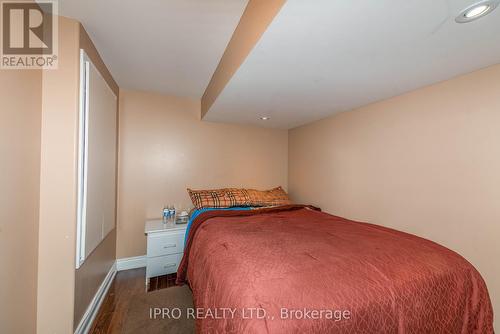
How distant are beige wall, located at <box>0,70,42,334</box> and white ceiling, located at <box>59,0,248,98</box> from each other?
51 centimetres

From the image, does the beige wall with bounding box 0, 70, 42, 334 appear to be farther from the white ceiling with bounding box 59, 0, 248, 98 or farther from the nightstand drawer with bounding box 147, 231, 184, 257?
the nightstand drawer with bounding box 147, 231, 184, 257

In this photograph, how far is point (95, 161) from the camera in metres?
1.60

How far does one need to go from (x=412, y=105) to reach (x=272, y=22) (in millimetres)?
1586

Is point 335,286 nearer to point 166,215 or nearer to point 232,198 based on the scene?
point 232,198

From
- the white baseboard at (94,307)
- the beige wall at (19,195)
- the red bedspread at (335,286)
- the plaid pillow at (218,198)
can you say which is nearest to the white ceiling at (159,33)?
the beige wall at (19,195)

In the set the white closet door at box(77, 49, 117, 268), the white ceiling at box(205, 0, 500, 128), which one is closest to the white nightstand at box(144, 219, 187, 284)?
the white closet door at box(77, 49, 117, 268)

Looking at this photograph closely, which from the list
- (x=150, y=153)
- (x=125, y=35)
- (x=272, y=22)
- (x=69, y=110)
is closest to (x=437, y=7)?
(x=272, y=22)

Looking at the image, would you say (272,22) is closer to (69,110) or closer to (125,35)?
(125,35)

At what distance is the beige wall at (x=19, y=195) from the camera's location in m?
0.98

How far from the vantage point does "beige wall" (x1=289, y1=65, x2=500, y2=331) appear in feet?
4.46

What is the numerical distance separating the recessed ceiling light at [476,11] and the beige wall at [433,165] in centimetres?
73

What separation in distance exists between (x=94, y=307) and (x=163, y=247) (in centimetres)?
70

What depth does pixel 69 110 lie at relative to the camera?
130 centimetres

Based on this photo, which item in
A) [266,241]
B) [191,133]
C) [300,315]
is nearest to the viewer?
[300,315]
